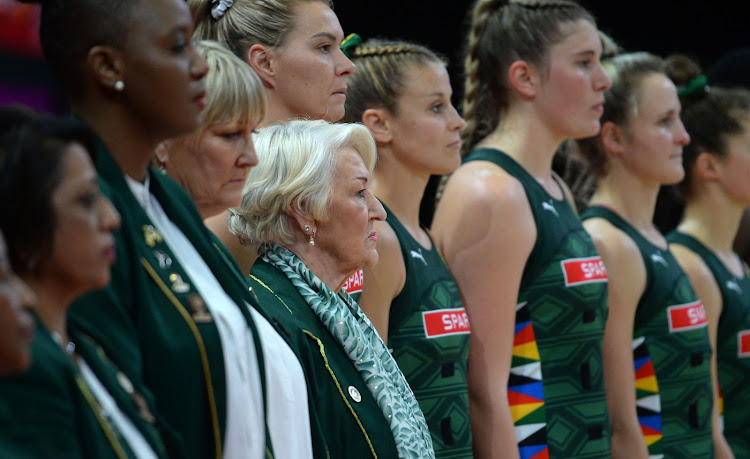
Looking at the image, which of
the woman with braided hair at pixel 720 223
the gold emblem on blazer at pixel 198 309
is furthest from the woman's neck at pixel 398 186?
the woman with braided hair at pixel 720 223

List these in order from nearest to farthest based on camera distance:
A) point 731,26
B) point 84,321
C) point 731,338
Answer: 1. point 84,321
2. point 731,338
3. point 731,26

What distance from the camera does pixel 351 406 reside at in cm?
220

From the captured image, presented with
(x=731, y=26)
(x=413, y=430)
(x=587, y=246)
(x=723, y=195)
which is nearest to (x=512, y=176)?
(x=587, y=246)

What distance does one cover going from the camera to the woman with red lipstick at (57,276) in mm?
1265

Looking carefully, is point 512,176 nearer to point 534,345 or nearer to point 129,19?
point 534,345

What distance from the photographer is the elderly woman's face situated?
2.37 meters

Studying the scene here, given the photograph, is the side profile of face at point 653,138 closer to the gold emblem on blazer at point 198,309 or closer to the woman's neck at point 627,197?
the woman's neck at point 627,197

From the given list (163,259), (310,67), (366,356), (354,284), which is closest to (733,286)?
(354,284)

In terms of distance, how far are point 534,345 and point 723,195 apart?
4.66ft

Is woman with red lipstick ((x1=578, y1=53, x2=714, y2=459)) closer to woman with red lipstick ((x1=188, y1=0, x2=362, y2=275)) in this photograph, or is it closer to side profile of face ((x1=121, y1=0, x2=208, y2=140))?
woman with red lipstick ((x1=188, y1=0, x2=362, y2=275))

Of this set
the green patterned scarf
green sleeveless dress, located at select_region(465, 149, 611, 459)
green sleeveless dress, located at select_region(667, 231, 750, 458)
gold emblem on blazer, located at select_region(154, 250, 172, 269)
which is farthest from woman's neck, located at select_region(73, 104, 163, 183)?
green sleeveless dress, located at select_region(667, 231, 750, 458)

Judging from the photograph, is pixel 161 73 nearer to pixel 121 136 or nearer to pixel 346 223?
pixel 121 136

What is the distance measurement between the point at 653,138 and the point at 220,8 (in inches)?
63.3

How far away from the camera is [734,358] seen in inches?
156
